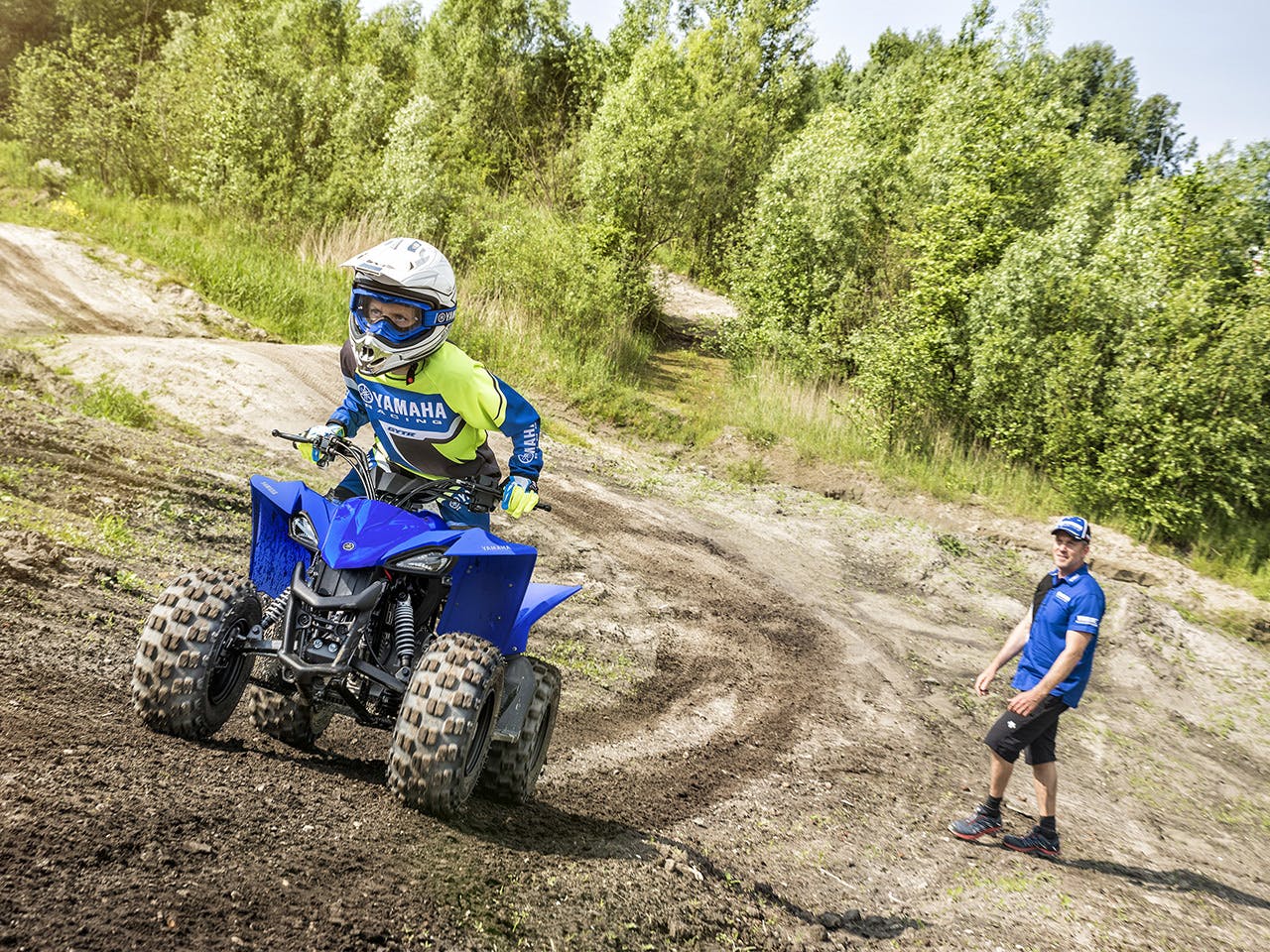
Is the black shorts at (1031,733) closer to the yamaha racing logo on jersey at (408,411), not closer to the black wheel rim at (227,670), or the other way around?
the yamaha racing logo on jersey at (408,411)

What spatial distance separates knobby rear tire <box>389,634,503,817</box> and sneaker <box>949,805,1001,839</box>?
11.7 ft

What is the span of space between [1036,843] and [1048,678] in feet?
3.59

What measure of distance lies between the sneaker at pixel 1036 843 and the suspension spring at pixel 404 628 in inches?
160

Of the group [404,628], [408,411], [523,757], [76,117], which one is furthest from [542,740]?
[76,117]

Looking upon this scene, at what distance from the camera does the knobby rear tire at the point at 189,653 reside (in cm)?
379

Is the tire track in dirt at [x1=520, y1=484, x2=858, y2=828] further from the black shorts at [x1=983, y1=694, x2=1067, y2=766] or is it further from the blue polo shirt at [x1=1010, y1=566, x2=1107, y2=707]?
the blue polo shirt at [x1=1010, y1=566, x2=1107, y2=707]

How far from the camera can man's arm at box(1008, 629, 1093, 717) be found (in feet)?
18.7

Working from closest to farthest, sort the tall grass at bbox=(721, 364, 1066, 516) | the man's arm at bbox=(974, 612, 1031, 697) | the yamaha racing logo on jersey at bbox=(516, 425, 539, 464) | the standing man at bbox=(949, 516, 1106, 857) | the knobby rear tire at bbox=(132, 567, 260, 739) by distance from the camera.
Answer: the knobby rear tire at bbox=(132, 567, 260, 739), the yamaha racing logo on jersey at bbox=(516, 425, 539, 464), the standing man at bbox=(949, 516, 1106, 857), the man's arm at bbox=(974, 612, 1031, 697), the tall grass at bbox=(721, 364, 1066, 516)

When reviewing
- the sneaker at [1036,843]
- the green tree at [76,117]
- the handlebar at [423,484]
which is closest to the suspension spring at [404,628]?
the handlebar at [423,484]

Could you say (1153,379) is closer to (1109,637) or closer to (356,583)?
(1109,637)

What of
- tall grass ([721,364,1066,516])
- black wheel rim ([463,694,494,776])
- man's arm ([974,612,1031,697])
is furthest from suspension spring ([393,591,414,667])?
tall grass ([721,364,1066,516])

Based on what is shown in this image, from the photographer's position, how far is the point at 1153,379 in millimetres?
14281

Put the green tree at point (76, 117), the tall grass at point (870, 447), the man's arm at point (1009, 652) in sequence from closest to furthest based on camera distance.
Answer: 1. the man's arm at point (1009, 652)
2. the tall grass at point (870, 447)
3. the green tree at point (76, 117)

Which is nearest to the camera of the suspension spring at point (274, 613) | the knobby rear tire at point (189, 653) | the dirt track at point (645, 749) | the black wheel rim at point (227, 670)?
the dirt track at point (645, 749)
